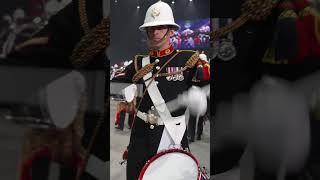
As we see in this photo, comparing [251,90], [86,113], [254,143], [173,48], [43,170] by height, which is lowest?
[43,170]

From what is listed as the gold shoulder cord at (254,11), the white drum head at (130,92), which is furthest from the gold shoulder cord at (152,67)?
the gold shoulder cord at (254,11)

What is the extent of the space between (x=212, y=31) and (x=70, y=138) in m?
0.92

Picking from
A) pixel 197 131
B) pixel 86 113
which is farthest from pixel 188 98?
pixel 86 113

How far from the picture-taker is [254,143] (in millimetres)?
1802

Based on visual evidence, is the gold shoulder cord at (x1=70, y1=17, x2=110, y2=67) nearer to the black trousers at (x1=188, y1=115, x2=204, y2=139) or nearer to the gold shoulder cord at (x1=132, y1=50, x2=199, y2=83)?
the gold shoulder cord at (x1=132, y1=50, x2=199, y2=83)

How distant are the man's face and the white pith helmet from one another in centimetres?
3

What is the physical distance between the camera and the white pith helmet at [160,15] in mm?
1738

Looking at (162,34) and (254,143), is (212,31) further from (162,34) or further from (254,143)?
(254,143)

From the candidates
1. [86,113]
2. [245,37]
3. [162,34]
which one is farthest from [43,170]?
[245,37]

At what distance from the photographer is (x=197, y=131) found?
1779 mm

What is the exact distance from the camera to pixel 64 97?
1818mm

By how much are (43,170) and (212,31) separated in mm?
1134

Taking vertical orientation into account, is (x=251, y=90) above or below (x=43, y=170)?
above

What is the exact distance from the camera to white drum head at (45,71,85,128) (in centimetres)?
182
